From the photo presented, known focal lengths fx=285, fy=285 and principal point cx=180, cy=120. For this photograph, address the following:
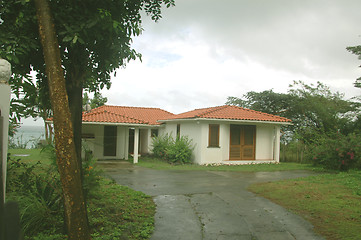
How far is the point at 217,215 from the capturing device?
6008 millimetres

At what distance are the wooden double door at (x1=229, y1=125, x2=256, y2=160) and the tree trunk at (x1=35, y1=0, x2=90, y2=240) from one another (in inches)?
565

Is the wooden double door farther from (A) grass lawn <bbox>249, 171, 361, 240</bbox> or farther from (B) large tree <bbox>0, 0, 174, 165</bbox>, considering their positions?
(B) large tree <bbox>0, 0, 174, 165</bbox>

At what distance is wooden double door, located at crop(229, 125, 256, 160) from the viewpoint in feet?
57.2

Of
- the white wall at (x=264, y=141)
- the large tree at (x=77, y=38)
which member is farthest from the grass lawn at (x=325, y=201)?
the white wall at (x=264, y=141)

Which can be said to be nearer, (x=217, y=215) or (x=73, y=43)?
(x=73, y=43)

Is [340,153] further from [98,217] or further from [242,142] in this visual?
[98,217]

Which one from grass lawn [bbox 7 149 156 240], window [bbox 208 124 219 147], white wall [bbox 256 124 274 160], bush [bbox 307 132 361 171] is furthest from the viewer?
white wall [bbox 256 124 274 160]

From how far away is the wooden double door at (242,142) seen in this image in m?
17.4

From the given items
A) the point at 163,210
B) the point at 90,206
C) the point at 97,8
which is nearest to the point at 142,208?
the point at 163,210

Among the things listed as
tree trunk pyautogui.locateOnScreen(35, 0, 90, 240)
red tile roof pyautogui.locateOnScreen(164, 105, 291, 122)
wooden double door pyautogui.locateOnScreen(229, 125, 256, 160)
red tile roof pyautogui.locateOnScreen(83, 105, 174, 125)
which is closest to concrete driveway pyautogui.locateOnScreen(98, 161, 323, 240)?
tree trunk pyautogui.locateOnScreen(35, 0, 90, 240)

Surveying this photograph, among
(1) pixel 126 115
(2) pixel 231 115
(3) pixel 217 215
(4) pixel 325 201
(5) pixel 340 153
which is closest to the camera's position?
(3) pixel 217 215

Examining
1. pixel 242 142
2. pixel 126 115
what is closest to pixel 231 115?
pixel 242 142

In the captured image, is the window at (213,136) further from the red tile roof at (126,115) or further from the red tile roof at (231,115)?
the red tile roof at (126,115)

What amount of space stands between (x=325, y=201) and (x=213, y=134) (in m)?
9.71
